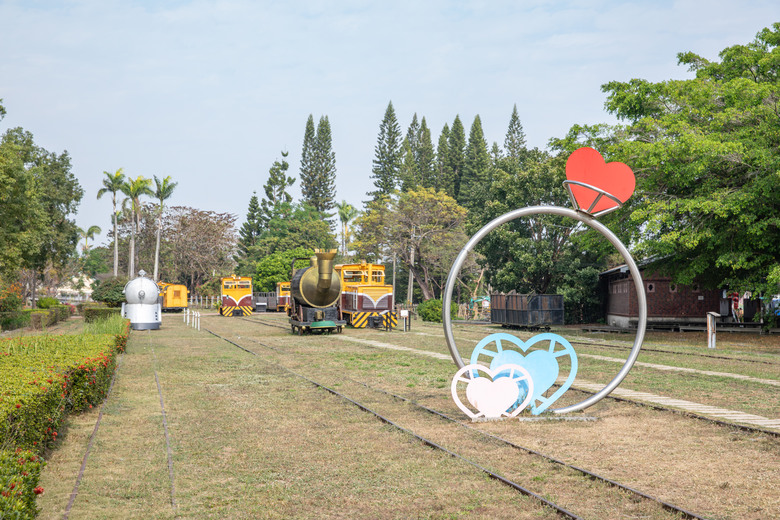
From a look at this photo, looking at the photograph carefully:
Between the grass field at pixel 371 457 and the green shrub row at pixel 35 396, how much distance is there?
47 centimetres

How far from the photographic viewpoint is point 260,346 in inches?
956

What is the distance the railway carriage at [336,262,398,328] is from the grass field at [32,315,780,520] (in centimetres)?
1735

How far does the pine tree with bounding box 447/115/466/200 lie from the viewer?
87000 millimetres

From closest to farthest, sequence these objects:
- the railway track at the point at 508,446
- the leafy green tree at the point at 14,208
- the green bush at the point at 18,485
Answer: the green bush at the point at 18,485 → the railway track at the point at 508,446 → the leafy green tree at the point at 14,208

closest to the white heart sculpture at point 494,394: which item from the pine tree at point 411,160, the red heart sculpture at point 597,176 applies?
the red heart sculpture at point 597,176

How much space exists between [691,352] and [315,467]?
58.5 feet

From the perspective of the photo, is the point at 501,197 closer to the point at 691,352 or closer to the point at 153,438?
the point at 691,352

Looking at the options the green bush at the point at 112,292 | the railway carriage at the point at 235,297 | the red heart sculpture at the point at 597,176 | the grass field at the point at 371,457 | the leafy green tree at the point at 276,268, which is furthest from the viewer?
the leafy green tree at the point at 276,268

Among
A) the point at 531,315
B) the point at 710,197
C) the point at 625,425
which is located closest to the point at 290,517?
the point at 625,425

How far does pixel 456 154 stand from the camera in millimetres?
86938

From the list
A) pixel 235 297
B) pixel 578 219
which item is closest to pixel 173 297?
pixel 235 297

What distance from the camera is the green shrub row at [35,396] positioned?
204 inches

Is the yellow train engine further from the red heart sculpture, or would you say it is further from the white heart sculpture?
the red heart sculpture

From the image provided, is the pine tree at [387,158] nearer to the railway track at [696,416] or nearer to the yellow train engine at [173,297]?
the yellow train engine at [173,297]
